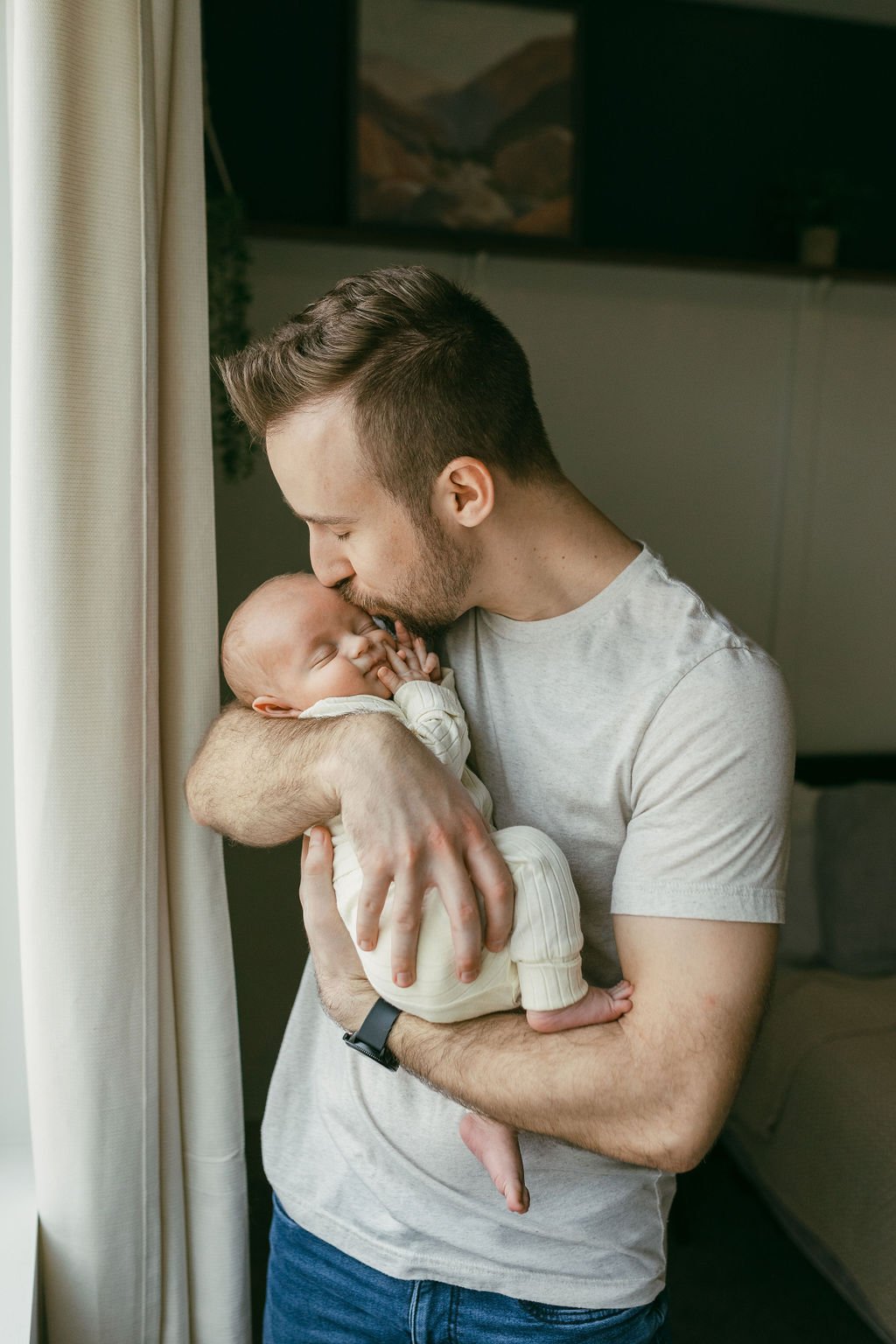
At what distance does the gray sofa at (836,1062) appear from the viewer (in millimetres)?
2383

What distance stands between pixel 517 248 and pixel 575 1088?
2.44m

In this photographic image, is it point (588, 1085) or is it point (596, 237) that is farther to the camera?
point (596, 237)

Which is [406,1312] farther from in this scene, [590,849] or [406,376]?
→ [406,376]

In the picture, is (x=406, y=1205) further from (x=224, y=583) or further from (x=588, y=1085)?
(x=224, y=583)

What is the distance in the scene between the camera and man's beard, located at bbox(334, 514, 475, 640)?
1.28 meters

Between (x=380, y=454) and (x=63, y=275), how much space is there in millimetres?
413

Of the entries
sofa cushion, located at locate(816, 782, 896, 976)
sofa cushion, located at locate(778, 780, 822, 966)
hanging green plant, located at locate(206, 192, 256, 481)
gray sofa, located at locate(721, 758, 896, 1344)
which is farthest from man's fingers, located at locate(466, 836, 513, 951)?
sofa cushion, located at locate(816, 782, 896, 976)

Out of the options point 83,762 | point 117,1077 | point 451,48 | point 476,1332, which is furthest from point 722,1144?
point 451,48

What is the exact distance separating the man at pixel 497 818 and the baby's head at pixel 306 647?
64mm

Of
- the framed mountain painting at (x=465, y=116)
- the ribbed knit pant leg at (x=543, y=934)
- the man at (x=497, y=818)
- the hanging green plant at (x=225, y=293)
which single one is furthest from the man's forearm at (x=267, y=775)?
the framed mountain painting at (x=465, y=116)

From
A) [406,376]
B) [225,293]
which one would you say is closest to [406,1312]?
[406,376]

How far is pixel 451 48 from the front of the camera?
2875 millimetres

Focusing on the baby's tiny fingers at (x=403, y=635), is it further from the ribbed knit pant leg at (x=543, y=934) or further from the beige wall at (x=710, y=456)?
the beige wall at (x=710, y=456)

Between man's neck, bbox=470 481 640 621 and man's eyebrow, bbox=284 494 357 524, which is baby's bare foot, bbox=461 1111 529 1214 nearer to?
man's neck, bbox=470 481 640 621
